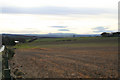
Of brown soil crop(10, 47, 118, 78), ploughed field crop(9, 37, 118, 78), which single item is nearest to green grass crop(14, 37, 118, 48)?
ploughed field crop(9, 37, 118, 78)

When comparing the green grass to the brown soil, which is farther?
the green grass

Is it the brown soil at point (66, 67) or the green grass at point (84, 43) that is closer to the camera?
the brown soil at point (66, 67)

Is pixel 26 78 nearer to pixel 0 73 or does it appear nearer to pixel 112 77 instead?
pixel 0 73

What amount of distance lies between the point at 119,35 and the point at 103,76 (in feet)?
134

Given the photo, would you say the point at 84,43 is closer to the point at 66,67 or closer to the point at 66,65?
the point at 66,65

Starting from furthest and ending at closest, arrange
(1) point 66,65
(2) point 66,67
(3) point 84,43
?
1. (3) point 84,43
2. (1) point 66,65
3. (2) point 66,67

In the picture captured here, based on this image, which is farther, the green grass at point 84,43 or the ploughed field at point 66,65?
the green grass at point 84,43

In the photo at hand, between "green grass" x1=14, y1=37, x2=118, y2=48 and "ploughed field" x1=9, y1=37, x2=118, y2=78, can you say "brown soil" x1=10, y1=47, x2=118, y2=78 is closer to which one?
"ploughed field" x1=9, y1=37, x2=118, y2=78

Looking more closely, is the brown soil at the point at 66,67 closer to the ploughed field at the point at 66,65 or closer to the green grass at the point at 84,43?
the ploughed field at the point at 66,65

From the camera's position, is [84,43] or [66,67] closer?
[66,67]

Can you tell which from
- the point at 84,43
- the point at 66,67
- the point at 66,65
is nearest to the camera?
the point at 66,67

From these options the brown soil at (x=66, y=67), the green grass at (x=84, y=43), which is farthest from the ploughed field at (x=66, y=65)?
the green grass at (x=84, y=43)

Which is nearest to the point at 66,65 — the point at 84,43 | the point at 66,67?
the point at 66,67

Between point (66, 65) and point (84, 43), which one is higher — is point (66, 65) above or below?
below
